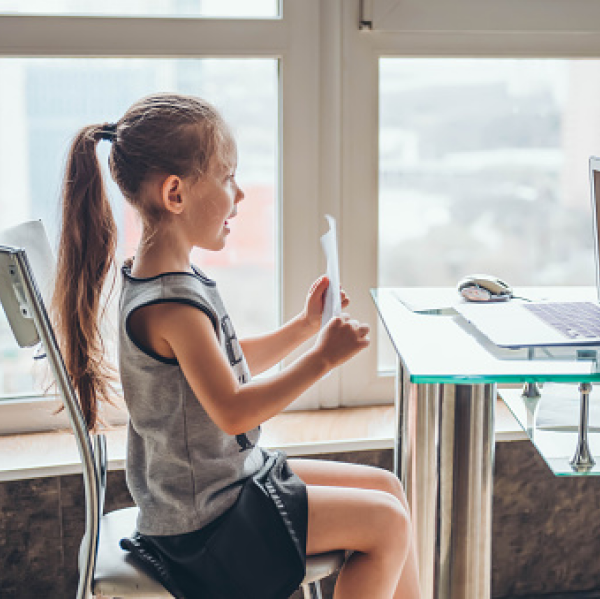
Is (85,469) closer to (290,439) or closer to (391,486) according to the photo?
(391,486)

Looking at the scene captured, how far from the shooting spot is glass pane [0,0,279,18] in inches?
71.0

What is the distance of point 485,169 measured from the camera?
202 cm

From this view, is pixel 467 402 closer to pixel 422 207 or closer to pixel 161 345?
pixel 161 345

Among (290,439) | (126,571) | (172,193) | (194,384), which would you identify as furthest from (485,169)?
(126,571)

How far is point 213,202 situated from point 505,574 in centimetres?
113

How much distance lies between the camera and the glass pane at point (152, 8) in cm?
180

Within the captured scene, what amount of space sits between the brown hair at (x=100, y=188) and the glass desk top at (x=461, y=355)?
37 cm

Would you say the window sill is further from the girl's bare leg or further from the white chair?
the white chair

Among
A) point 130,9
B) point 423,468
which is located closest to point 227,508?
point 423,468

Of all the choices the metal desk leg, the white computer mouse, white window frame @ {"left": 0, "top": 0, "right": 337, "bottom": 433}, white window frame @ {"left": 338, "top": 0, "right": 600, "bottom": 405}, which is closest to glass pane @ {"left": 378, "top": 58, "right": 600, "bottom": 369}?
white window frame @ {"left": 338, "top": 0, "right": 600, "bottom": 405}

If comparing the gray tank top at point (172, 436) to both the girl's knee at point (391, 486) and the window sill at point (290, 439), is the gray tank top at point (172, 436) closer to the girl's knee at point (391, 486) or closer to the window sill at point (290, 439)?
the girl's knee at point (391, 486)

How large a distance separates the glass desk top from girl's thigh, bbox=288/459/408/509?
21cm

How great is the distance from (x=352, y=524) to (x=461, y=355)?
10.1 inches

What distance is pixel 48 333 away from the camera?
1118 millimetres
